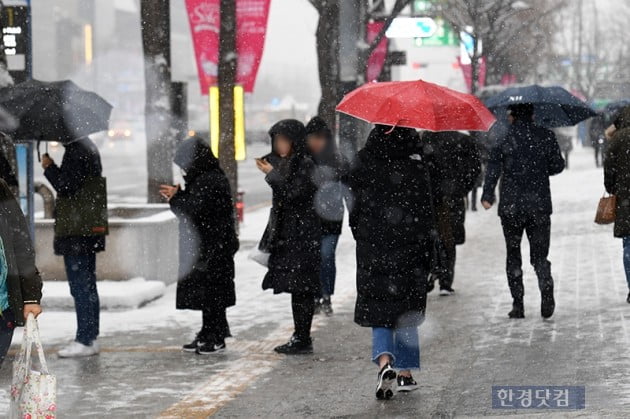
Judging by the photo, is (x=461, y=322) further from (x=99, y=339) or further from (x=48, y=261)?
(x=48, y=261)

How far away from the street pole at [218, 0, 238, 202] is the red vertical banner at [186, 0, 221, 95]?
0.41 metres

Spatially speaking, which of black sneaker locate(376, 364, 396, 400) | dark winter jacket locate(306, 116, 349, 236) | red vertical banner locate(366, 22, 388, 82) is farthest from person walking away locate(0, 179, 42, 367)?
red vertical banner locate(366, 22, 388, 82)

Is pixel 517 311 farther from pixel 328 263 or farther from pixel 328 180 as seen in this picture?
pixel 328 180

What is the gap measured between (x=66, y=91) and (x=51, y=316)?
105 inches

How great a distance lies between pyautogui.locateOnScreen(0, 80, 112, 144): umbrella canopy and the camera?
1009 cm

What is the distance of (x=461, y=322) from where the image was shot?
452 inches

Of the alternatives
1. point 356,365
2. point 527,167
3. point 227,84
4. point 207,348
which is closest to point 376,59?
point 227,84

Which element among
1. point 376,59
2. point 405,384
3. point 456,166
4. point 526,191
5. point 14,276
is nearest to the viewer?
point 14,276

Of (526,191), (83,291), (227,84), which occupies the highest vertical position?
(227,84)

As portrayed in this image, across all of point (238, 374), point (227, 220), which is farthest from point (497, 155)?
point (238, 374)

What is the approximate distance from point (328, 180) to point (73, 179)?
6.41 feet

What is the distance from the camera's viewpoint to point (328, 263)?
39.3ft

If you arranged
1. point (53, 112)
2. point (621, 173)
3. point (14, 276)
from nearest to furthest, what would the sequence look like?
1. point (14, 276)
2. point (53, 112)
3. point (621, 173)

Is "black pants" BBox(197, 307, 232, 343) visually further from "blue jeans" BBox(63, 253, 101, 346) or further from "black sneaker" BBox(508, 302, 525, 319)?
"black sneaker" BBox(508, 302, 525, 319)
